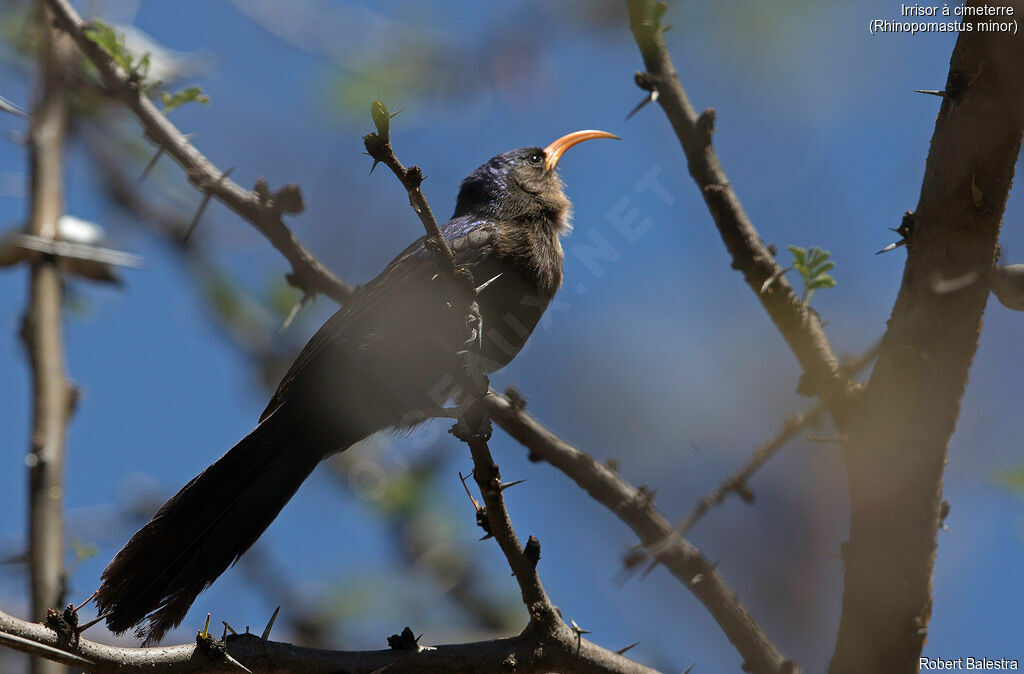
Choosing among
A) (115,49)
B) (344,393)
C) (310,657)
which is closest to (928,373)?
(310,657)

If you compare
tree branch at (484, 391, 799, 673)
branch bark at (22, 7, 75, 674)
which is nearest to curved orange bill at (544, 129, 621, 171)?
tree branch at (484, 391, 799, 673)

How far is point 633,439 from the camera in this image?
3.09 metres

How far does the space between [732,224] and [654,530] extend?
134cm

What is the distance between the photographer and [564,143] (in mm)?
5785

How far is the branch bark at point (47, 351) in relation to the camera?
3.91m

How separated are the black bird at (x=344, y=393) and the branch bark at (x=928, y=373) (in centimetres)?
152

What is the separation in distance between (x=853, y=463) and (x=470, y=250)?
194 centimetres

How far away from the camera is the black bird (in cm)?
333

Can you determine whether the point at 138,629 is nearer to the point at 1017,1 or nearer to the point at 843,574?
the point at 843,574

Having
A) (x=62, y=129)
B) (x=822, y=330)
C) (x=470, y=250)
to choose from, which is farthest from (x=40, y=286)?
(x=822, y=330)

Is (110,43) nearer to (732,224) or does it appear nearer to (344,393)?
(344,393)

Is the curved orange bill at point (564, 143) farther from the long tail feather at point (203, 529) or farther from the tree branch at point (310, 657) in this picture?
the tree branch at point (310, 657)

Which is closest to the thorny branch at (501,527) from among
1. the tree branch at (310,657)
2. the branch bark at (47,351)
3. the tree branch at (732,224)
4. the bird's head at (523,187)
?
the tree branch at (310,657)

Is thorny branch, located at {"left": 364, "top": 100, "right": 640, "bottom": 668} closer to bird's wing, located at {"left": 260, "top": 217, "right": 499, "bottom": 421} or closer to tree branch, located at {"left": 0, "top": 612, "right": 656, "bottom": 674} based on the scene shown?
tree branch, located at {"left": 0, "top": 612, "right": 656, "bottom": 674}
